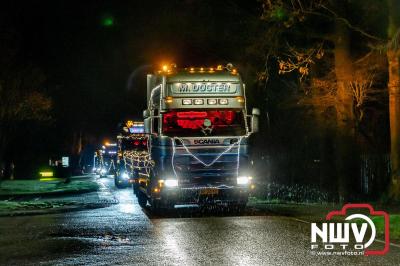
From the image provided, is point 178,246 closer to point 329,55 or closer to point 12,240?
point 12,240

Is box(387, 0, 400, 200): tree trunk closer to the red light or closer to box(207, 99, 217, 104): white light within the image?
box(207, 99, 217, 104): white light

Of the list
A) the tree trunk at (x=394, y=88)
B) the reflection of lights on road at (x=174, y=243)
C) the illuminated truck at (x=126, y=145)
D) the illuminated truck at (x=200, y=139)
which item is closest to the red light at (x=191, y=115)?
the illuminated truck at (x=200, y=139)

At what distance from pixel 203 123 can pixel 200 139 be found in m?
0.59

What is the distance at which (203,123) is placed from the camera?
1884 centimetres

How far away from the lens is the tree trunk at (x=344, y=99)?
22562 millimetres

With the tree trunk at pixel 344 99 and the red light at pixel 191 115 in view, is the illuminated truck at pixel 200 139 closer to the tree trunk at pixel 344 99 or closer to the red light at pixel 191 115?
the red light at pixel 191 115

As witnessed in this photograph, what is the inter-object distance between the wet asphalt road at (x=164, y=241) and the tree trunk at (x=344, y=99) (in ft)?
19.0

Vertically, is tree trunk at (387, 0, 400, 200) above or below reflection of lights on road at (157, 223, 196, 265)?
above

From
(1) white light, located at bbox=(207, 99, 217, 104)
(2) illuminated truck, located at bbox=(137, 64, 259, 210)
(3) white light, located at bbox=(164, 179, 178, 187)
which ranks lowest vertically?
(3) white light, located at bbox=(164, 179, 178, 187)

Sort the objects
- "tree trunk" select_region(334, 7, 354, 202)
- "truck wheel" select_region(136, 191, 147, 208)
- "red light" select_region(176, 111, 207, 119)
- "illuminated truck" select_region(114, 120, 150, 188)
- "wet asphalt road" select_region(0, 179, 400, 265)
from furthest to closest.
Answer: "illuminated truck" select_region(114, 120, 150, 188) < "truck wheel" select_region(136, 191, 147, 208) < "tree trunk" select_region(334, 7, 354, 202) < "red light" select_region(176, 111, 207, 119) < "wet asphalt road" select_region(0, 179, 400, 265)

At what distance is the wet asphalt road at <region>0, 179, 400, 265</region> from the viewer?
11.1 m

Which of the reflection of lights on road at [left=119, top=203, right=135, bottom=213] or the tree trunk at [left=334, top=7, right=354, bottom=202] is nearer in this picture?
the reflection of lights on road at [left=119, top=203, right=135, bottom=213]

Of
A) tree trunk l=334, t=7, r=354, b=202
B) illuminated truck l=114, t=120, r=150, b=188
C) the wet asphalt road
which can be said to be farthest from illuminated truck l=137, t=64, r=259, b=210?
illuminated truck l=114, t=120, r=150, b=188

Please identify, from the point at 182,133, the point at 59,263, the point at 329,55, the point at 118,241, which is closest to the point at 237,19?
the point at 329,55
